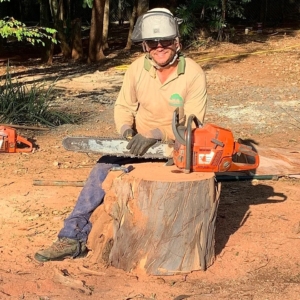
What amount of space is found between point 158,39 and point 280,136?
14.4 ft

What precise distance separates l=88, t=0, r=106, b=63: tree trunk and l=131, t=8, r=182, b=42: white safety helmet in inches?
461

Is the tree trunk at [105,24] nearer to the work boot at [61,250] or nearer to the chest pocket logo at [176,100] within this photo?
the chest pocket logo at [176,100]

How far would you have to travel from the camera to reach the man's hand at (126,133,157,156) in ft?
13.6

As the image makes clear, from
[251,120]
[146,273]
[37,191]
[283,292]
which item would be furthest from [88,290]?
[251,120]

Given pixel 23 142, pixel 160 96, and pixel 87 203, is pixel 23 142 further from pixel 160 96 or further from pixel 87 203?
pixel 160 96

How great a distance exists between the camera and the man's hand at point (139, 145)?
414 cm

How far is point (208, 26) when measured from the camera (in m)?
17.7

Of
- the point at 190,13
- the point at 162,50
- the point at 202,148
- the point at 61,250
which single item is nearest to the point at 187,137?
the point at 202,148

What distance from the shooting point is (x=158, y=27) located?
4199mm

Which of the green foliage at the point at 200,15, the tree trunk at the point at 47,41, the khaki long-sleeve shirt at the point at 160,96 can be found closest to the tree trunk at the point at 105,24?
the tree trunk at the point at 47,41

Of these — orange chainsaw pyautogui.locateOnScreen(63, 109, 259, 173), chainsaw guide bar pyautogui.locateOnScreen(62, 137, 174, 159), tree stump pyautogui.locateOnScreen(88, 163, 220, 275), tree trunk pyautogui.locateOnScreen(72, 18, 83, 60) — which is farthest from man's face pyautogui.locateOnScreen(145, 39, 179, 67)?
tree trunk pyautogui.locateOnScreen(72, 18, 83, 60)

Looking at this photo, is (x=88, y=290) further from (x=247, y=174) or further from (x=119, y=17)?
(x=119, y=17)

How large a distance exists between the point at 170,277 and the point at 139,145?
92cm

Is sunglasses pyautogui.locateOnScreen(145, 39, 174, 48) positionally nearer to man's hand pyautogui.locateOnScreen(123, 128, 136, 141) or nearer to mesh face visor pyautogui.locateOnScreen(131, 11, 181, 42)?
mesh face visor pyautogui.locateOnScreen(131, 11, 181, 42)
